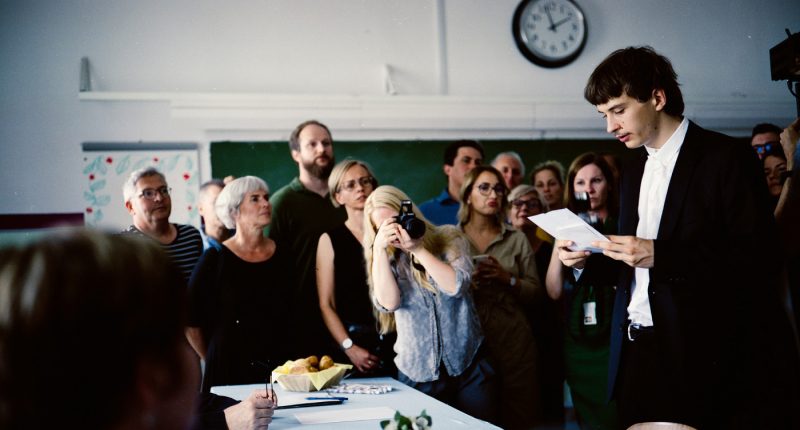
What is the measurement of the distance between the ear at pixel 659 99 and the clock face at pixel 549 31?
3821 mm

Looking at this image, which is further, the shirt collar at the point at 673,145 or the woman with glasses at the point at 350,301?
the woman with glasses at the point at 350,301

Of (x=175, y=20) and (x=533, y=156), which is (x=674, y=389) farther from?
(x=175, y=20)

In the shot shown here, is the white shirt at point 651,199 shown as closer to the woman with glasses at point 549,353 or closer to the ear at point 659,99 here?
the ear at point 659,99

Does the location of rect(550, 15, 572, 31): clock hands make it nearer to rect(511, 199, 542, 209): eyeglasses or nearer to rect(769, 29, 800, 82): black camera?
rect(511, 199, 542, 209): eyeglasses

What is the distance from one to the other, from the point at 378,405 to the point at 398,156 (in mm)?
3271

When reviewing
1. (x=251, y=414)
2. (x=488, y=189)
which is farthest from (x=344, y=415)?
(x=488, y=189)

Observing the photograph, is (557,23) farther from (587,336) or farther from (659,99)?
(659,99)

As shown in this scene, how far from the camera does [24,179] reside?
463cm

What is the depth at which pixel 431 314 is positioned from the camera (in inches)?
109

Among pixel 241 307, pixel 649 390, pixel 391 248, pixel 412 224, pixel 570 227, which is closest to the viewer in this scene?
pixel 649 390

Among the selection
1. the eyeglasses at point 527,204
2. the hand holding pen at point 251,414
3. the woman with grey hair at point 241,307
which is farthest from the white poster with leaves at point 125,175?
the hand holding pen at point 251,414

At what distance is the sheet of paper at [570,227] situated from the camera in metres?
2.00

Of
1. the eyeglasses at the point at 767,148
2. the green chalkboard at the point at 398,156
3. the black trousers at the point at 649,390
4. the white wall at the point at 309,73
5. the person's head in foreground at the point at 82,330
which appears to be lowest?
the black trousers at the point at 649,390

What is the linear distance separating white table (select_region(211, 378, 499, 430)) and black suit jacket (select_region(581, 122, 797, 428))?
0.54m
